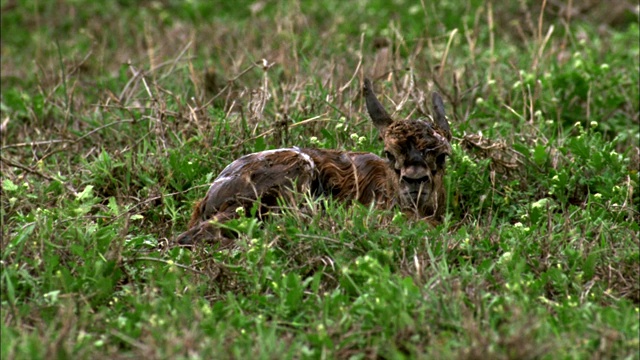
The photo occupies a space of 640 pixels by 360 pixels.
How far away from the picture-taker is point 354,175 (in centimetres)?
699

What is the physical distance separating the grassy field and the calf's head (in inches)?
9.8

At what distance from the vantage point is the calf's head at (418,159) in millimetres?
6578

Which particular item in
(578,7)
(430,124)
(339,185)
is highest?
(430,124)

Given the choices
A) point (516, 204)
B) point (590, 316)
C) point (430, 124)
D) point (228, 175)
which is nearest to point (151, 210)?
point (228, 175)

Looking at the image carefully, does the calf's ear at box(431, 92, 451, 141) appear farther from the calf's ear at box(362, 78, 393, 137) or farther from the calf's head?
the calf's ear at box(362, 78, 393, 137)

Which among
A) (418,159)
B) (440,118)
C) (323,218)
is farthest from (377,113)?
(323,218)

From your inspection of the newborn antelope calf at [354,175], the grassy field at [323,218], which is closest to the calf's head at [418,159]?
the newborn antelope calf at [354,175]

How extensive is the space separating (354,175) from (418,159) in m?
0.59

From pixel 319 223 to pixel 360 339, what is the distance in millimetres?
1292

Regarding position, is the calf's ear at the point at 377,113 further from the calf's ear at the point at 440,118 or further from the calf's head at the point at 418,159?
the calf's ear at the point at 440,118

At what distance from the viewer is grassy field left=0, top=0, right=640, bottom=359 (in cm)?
500

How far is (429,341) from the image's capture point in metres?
4.93

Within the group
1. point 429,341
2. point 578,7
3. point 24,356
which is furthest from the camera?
point 578,7

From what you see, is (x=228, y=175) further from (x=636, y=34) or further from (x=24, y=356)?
(x=636, y=34)
